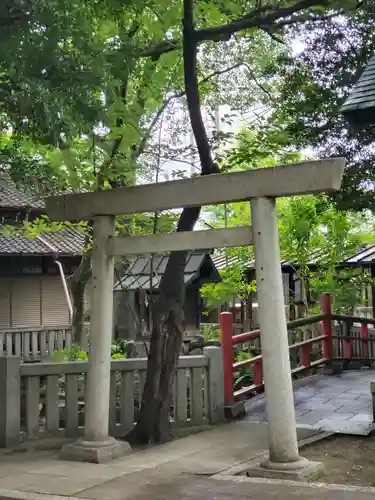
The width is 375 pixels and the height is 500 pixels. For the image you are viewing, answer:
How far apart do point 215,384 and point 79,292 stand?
684cm

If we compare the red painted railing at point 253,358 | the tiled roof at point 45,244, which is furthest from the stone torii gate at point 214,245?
the tiled roof at point 45,244

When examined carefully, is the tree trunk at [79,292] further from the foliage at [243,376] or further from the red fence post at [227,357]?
the red fence post at [227,357]

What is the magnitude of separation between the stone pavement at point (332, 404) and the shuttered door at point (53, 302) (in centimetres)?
1184

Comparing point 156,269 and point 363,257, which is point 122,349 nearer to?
point 156,269

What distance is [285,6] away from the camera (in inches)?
313

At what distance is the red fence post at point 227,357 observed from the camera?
9609 millimetres

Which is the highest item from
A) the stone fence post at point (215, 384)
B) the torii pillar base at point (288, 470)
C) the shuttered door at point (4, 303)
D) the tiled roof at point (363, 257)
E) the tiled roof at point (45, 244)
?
the tiled roof at point (45, 244)

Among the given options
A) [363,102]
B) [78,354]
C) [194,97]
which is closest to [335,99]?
[363,102]

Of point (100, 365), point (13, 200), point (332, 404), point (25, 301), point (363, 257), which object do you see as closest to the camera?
point (100, 365)

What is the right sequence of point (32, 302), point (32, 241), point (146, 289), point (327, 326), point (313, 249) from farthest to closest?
1. point (32, 302)
2. point (32, 241)
3. point (313, 249)
4. point (146, 289)
5. point (327, 326)

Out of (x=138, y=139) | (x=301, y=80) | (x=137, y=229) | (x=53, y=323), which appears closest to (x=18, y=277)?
(x=53, y=323)

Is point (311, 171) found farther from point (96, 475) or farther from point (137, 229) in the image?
point (137, 229)

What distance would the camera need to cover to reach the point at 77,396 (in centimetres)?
810

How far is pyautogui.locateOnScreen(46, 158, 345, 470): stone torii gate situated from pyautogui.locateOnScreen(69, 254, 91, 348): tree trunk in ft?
22.7
